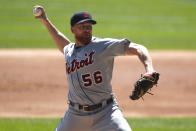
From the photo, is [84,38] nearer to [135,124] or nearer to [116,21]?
[135,124]

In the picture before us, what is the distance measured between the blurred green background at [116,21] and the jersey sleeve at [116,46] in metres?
12.4

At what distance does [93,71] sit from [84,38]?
36cm

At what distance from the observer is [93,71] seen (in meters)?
4.56

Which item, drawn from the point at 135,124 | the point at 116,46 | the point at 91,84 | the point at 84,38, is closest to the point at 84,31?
the point at 84,38

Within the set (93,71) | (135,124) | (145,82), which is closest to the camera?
(145,82)

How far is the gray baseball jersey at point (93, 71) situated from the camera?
4516 mm

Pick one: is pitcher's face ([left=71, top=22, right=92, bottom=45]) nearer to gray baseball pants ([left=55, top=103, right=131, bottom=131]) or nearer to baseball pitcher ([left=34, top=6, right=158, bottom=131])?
baseball pitcher ([left=34, top=6, right=158, bottom=131])

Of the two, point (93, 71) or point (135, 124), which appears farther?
point (135, 124)

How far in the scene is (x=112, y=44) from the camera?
443cm

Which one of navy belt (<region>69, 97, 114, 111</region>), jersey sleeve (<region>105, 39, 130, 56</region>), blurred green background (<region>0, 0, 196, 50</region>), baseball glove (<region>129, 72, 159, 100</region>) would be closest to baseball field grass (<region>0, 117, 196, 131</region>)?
navy belt (<region>69, 97, 114, 111</region>)

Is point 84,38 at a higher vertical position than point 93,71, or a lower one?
higher

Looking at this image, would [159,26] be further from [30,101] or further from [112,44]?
[112,44]

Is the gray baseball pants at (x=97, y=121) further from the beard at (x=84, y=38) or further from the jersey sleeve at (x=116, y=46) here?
the beard at (x=84, y=38)

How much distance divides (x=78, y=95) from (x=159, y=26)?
61.1ft
